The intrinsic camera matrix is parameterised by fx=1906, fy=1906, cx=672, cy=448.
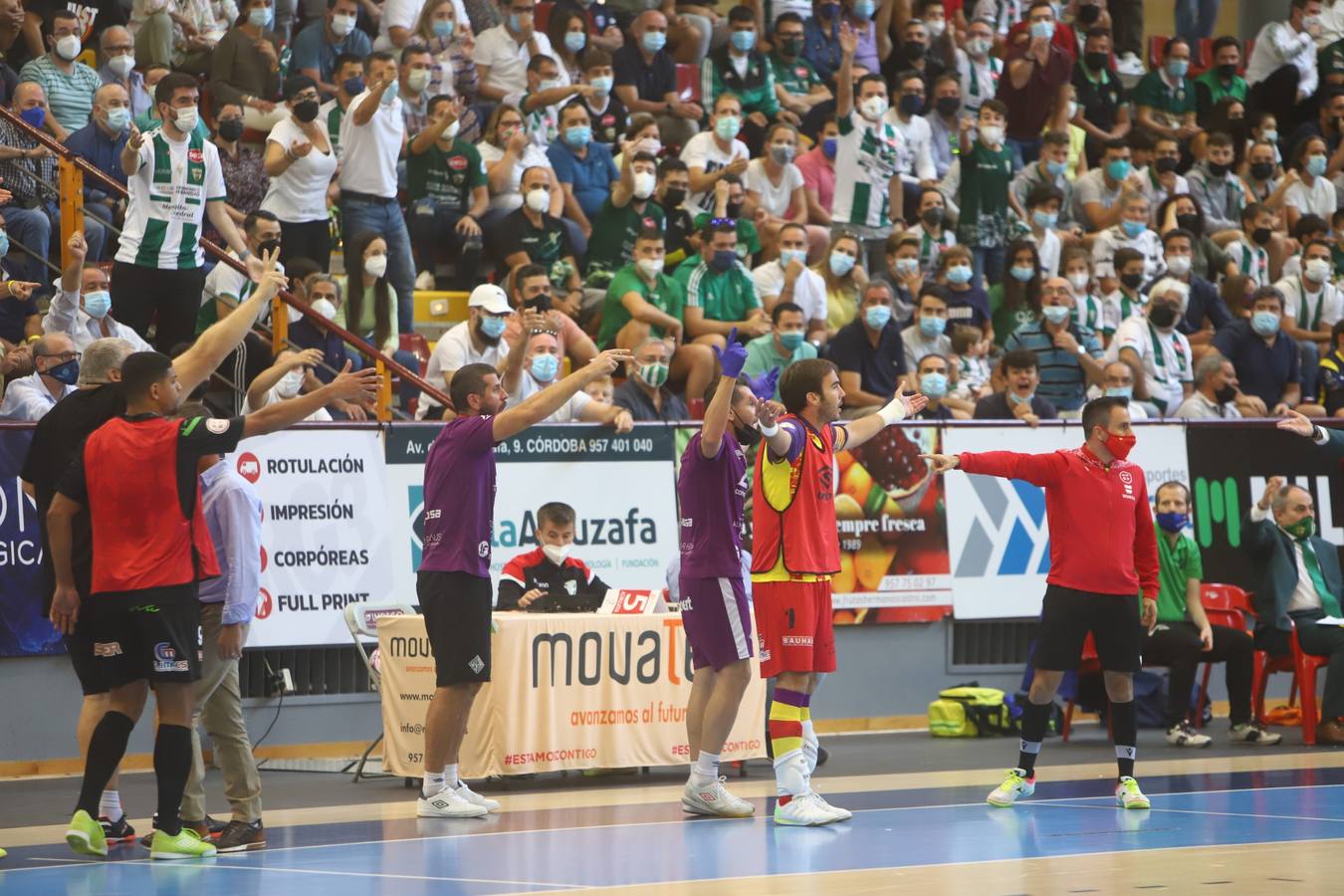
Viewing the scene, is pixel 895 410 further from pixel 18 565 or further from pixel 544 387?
pixel 18 565

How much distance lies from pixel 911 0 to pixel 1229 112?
4192 mm

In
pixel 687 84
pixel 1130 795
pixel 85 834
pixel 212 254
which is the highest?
pixel 687 84

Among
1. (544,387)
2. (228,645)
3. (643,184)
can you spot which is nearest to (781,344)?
(643,184)

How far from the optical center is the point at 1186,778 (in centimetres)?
1179

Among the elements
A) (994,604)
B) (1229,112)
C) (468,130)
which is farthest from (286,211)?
(1229,112)

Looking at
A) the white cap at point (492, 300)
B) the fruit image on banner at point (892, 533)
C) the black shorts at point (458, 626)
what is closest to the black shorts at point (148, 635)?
the black shorts at point (458, 626)

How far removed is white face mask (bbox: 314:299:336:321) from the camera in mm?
14844

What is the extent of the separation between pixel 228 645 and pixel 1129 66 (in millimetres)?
19291

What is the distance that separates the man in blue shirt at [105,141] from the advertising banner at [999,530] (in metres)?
6.92

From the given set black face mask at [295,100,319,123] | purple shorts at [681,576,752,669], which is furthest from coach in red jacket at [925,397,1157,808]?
black face mask at [295,100,319,123]

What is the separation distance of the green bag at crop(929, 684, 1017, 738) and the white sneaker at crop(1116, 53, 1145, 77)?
42.5 feet

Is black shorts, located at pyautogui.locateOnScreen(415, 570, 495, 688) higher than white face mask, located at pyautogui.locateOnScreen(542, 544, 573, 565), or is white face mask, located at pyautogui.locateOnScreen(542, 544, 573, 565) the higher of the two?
white face mask, located at pyautogui.locateOnScreen(542, 544, 573, 565)

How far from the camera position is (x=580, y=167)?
1848cm

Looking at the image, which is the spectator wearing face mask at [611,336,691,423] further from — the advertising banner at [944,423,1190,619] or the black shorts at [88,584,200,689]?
the black shorts at [88,584,200,689]
